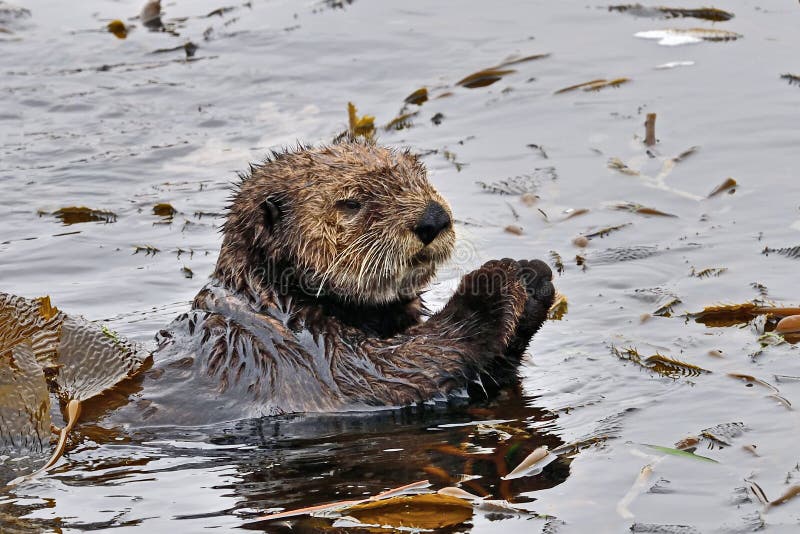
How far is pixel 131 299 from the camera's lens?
650 cm

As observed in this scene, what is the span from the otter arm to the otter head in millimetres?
209

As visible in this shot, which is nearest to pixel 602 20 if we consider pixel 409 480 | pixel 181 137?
pixel 181 137

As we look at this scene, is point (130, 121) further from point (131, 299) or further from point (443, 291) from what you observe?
point (443, 291)

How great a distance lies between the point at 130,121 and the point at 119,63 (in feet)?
4.20

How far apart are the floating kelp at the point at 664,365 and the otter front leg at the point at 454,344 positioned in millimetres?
575

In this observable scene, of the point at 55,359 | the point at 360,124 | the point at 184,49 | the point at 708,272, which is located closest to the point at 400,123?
the point at 360,124

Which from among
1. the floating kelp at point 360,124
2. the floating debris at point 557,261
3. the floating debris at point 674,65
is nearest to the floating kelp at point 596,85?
the floating debris at point 674,65

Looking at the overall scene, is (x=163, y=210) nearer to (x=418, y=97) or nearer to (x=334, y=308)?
(x=418, y=97)

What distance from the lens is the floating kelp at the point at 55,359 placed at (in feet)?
14.6

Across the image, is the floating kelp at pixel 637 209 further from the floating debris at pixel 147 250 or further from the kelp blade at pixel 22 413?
the kelp blade at pixel 22 413

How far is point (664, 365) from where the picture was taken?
5.00 m

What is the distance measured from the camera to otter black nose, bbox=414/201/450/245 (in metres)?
4.72

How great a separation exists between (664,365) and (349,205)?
1542 mm

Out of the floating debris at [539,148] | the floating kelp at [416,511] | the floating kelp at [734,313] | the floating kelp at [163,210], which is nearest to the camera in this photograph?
the floating kelp at [416,511]
